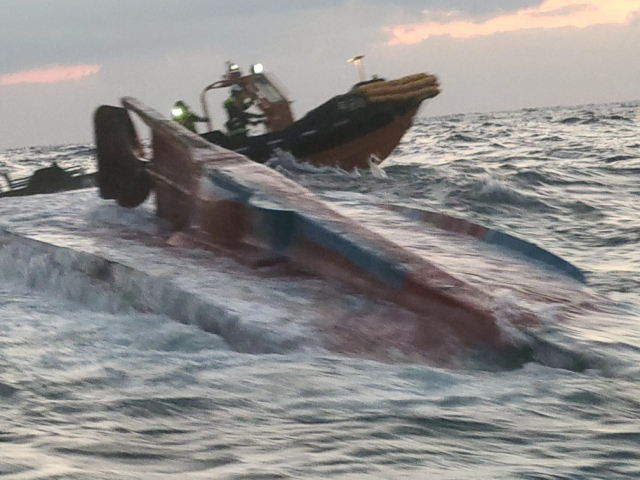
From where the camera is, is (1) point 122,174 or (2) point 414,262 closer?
(2) point 414,262

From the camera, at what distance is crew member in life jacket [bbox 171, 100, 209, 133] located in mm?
16725

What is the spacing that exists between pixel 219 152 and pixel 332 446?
430cm

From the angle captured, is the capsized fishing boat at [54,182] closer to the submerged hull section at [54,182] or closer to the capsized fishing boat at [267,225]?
the submerged hull section at [54,182]

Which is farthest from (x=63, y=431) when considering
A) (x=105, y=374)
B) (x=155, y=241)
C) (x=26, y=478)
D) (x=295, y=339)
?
(x=155, y=241)

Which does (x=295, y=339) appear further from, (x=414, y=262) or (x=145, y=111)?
(x=145, y=111)

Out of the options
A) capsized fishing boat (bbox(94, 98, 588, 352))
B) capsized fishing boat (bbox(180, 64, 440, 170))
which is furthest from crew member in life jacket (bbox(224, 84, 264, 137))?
capsized fishing boat (bbox(94, 98, 588, 352))

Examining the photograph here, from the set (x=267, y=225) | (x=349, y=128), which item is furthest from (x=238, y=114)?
(x=267, y=225)

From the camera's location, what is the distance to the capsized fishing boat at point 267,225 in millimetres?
4516

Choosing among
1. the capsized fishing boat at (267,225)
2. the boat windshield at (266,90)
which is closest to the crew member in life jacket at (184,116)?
the boat windshield at (266,90)

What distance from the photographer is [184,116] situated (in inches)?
669

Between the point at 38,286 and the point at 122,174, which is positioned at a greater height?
the point at 122,174

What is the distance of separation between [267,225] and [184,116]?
11.8 meters

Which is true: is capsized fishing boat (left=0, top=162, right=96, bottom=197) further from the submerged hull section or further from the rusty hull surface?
the rusty hull surface

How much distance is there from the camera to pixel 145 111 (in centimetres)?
757
